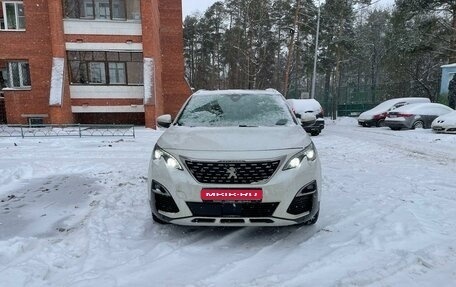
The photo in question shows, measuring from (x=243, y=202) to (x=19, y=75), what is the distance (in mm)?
20450

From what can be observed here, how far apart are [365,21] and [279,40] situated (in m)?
15.8

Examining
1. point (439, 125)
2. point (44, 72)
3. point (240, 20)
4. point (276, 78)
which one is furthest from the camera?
point (276, 78)

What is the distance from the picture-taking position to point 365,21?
50.5 m

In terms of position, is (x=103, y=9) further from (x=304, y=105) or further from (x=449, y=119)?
(x=449, y=119)

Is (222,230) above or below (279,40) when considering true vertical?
below

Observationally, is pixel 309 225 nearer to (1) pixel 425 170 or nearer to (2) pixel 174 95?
(1) pixel 425 170

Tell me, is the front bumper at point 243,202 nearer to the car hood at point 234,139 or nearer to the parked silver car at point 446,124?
the car hood at point 234,139

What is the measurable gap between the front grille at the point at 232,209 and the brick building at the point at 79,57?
15614mm

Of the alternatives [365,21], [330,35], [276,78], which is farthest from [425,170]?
[365,21]

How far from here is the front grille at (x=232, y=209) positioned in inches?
137

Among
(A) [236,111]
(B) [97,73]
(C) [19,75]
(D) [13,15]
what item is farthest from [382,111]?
(D) [13,15]

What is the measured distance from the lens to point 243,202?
11.4ft

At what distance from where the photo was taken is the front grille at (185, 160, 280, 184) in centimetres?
350

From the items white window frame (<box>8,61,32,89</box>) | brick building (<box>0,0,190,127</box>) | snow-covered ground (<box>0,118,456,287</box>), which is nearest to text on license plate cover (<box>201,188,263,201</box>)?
snow-covered ground (<box>0,118,456,287</box>)
